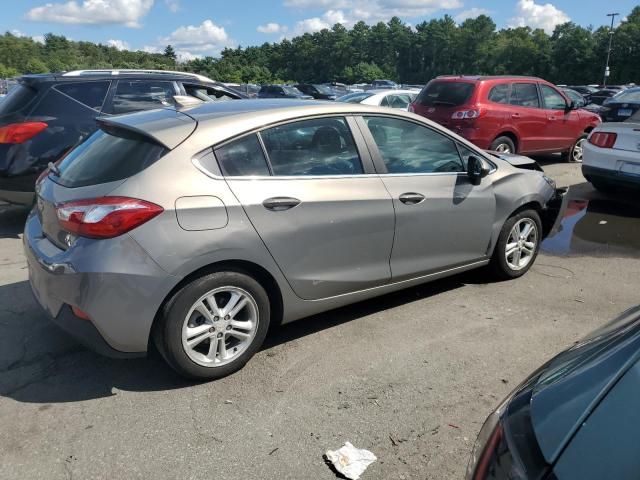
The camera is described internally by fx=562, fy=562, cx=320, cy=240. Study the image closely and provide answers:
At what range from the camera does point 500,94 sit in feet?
34.0

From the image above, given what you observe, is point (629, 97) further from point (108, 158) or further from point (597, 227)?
point (108, 158)

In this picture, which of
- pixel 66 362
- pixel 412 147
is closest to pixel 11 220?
pixel 66 362

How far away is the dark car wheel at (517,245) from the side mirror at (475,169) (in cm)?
61

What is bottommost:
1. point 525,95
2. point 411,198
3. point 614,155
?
point 614,155

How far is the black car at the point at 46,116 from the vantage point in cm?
612

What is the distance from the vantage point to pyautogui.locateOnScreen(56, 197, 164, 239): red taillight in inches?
119

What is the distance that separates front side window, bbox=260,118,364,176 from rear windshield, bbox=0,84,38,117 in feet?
13.2

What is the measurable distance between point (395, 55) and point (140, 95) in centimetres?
14176

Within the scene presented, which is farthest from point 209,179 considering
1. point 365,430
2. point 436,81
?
point 436,81

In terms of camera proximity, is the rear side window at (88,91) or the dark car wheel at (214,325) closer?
the dark car wheel at (214,325)

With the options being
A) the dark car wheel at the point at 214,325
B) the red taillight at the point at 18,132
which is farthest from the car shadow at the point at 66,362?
the red taillight at the point at 18,132

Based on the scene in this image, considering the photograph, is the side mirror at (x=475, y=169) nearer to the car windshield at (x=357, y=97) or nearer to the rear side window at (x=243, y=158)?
the rear side window at (x=243, y=158)

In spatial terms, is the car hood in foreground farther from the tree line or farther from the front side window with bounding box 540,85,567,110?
the tree line

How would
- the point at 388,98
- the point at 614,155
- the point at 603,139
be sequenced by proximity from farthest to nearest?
1. the point at 388,98
2. the point at 603,139
3. the point at 614,155
